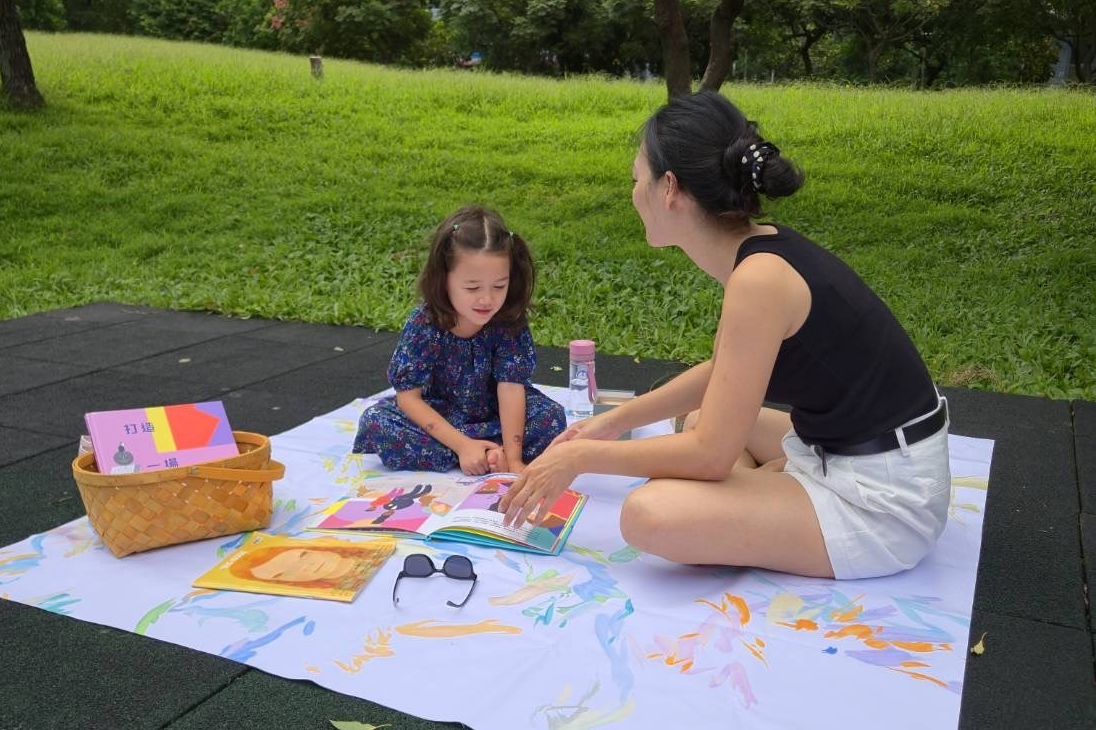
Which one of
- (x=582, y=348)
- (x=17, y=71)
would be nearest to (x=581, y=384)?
(x=582, y=348)

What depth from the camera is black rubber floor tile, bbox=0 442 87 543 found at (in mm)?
2748

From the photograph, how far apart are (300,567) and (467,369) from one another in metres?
1.03

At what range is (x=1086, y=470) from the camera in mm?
3195

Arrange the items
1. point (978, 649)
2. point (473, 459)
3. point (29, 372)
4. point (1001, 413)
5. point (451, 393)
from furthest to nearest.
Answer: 1. point (29, 372)
2. point (1001, 413)
3. point (451, 393)
4. point (473, 459)
5. point (978, 649)

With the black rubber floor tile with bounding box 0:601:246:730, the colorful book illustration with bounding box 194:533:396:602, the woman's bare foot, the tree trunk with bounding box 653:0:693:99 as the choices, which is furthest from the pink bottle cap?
the tree trunk with bounding box 653:0:693:99

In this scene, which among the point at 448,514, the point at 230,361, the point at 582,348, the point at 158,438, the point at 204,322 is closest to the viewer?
the point at 158,438

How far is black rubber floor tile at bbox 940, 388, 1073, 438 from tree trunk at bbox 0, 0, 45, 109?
1059 centimetres

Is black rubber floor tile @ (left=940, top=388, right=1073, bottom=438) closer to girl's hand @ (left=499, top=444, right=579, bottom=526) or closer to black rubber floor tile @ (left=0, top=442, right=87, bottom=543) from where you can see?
girl's hand @ (left=499, top=444, right=579, bottom=526)

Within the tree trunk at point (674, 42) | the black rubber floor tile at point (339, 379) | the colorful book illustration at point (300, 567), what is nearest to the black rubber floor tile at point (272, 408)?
the black rubber floor tile at point (339, 379)

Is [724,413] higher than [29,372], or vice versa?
[724,413]

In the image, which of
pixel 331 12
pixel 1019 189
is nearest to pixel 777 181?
pixel 1019 189

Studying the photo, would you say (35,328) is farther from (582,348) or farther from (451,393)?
(582,348)

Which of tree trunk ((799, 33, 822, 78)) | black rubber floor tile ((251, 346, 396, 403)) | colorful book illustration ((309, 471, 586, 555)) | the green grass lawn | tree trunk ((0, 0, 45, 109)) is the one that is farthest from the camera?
tree trunk ((799, 33, 822, 78))

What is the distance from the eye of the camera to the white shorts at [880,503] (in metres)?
2.21
